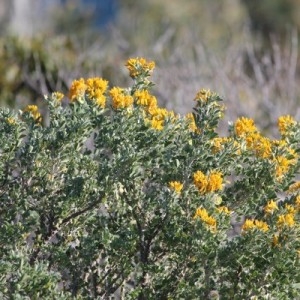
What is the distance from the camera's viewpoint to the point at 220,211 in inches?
132

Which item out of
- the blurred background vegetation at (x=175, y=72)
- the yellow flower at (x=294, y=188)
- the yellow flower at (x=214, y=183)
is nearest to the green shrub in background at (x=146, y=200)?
the yellow flower at (x=214, y=183)

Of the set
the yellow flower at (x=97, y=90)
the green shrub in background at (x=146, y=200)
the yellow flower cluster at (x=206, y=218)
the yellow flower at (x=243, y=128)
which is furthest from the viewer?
the yellow flower at (x=243, y=128)

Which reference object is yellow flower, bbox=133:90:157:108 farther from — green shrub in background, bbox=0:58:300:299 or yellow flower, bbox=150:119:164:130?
yellow flower, bbox=150:119:164:130

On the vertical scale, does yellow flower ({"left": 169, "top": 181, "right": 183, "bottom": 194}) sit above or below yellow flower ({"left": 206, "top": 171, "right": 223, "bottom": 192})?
below

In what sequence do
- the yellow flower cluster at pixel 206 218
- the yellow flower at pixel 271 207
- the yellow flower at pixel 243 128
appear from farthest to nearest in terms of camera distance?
the yellow flower at pixel 243 128 < the yellow flower at pixel 271 207 < the yellow flower cluster at pixel 206 218

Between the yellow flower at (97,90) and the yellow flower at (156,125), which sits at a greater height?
the yellow flower at (97,90)

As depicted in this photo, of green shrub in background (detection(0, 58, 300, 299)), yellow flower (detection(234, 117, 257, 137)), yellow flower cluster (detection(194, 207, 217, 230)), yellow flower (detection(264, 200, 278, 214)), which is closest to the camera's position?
yellow flower cluster (detection(194, 207, 217, 230))

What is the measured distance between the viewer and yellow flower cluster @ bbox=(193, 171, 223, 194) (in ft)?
11.0

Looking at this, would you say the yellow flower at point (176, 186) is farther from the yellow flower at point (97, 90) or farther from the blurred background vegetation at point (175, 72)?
the blurred background vegetation at point (175, 72)

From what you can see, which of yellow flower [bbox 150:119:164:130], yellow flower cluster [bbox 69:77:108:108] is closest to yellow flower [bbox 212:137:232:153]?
yellow flower [bbox 150:119:164:130]

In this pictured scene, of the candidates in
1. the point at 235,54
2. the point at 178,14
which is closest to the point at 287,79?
the point at 235,54

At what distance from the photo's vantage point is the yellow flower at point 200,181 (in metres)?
3.36

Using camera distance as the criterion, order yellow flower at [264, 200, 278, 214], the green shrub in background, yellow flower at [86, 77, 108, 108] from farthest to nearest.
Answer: yellow flower at [86, 77, 108, 108] → yellow flower at [264, 200, 278, 214] → the green shrub in background

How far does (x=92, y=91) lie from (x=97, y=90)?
0.9 inches
